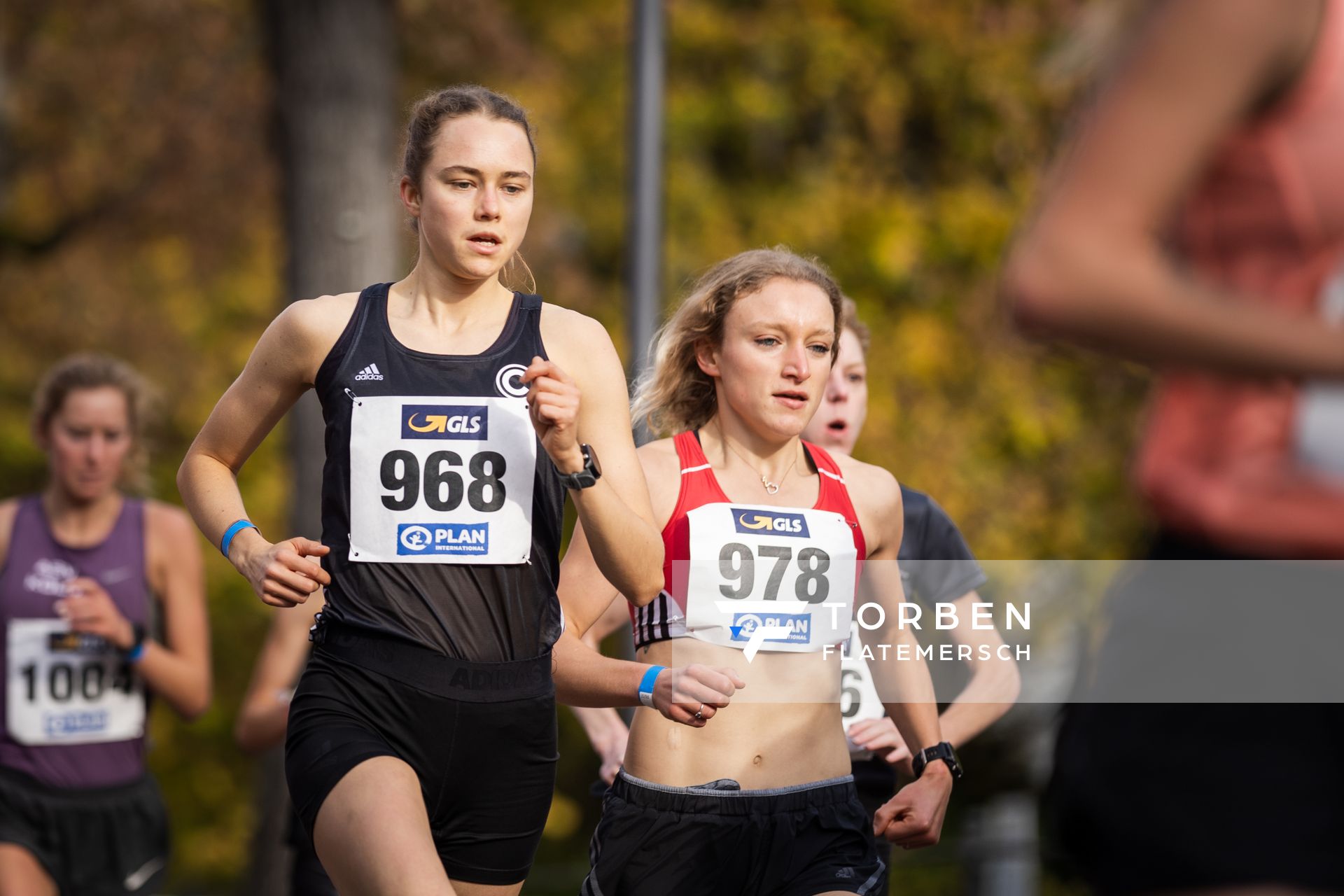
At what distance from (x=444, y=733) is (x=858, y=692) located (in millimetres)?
1523

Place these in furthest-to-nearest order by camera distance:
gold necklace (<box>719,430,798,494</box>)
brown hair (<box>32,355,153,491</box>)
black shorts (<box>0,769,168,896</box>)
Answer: brown hair (<box>32,355,153,491</box>) → black shorts (<box>0,769,168,896</box>) → gold necklace (<box>719,430,798,494</box>)

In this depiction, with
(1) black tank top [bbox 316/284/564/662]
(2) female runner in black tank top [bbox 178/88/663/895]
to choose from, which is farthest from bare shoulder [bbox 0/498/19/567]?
(1) black tank top [bbox 316/284/564/662]

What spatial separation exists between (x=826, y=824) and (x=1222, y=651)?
234 cm

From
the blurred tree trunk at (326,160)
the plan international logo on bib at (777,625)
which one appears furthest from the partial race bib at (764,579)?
the blurred tree trunk at (326,160)

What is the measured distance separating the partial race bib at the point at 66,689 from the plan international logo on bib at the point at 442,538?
8.71 feet

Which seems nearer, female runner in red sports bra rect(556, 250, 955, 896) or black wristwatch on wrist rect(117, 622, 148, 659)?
female runner in red sports bra rect(556, 250, 955, 896)

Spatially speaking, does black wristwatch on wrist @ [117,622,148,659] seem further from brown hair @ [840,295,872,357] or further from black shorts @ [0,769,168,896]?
brown hair @ [840,295,872,357]

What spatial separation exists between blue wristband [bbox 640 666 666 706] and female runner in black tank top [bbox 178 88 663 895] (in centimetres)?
18

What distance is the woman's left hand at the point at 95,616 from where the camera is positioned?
580 cm

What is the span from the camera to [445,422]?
389 cm

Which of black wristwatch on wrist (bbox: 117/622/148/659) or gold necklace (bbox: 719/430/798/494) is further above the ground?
gold necklace (bbox: 719/430/798/494)

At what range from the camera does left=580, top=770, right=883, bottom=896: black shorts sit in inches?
157

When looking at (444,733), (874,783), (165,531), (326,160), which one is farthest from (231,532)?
(326,160)

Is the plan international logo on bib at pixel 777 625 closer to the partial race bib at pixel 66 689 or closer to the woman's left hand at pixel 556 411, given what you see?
the woman's left hand at pixel 556 411
